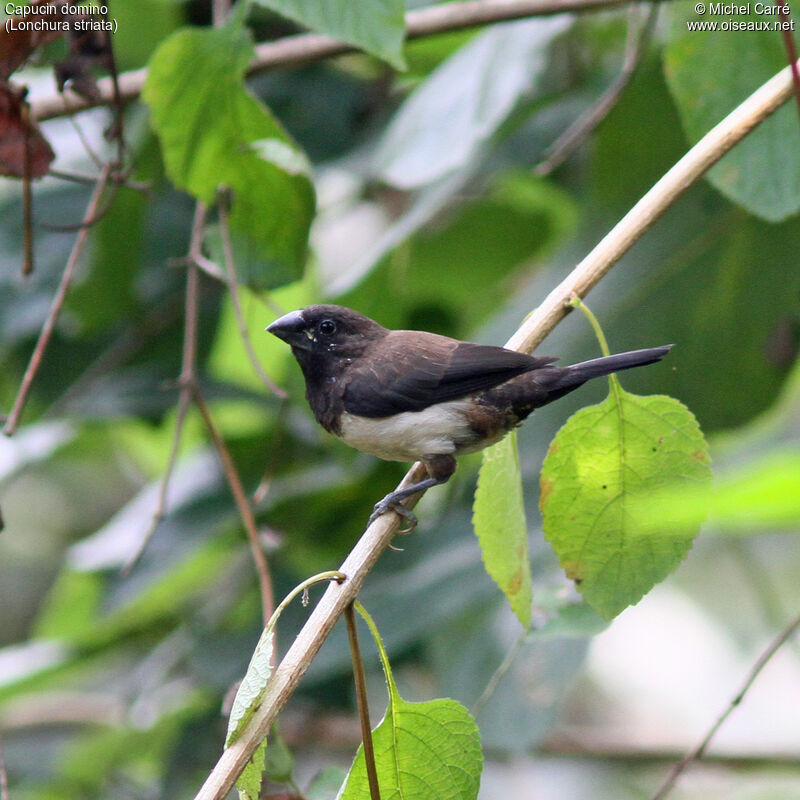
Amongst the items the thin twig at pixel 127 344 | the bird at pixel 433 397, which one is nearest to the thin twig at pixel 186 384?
the bird at pixel 433 397

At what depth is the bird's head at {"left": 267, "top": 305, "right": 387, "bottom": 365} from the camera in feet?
7.74

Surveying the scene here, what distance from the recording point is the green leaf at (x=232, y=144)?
213cm

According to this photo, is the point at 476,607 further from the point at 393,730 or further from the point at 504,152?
the point at 504,152

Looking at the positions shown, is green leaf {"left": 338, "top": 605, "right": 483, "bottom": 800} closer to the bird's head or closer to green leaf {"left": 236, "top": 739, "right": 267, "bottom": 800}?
green leaf {"left": 236, "top": 739, "right": 267, "bottom": 800}

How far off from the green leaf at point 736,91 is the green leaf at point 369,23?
61 centimetres

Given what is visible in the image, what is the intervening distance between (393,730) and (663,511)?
1.04 metres

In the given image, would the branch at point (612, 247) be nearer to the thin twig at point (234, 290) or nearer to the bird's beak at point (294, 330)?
the thin twig at point (234, 290)

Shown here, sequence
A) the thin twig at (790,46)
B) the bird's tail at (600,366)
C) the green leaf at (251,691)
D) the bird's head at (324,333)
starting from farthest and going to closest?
the bird's head at (324,333) → the bird's tail at (600,366) → the thin twig at (790,46) → the green leaf at (251,691)

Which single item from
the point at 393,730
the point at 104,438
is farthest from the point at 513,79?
the point at 104,438

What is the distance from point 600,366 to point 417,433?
43 cm

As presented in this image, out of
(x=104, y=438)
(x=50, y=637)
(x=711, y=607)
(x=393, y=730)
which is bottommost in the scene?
(x=711, y=607)

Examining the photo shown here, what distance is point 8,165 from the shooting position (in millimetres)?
2055

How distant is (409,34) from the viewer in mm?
2531

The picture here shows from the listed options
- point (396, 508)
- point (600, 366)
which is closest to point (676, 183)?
point (600, 366)
